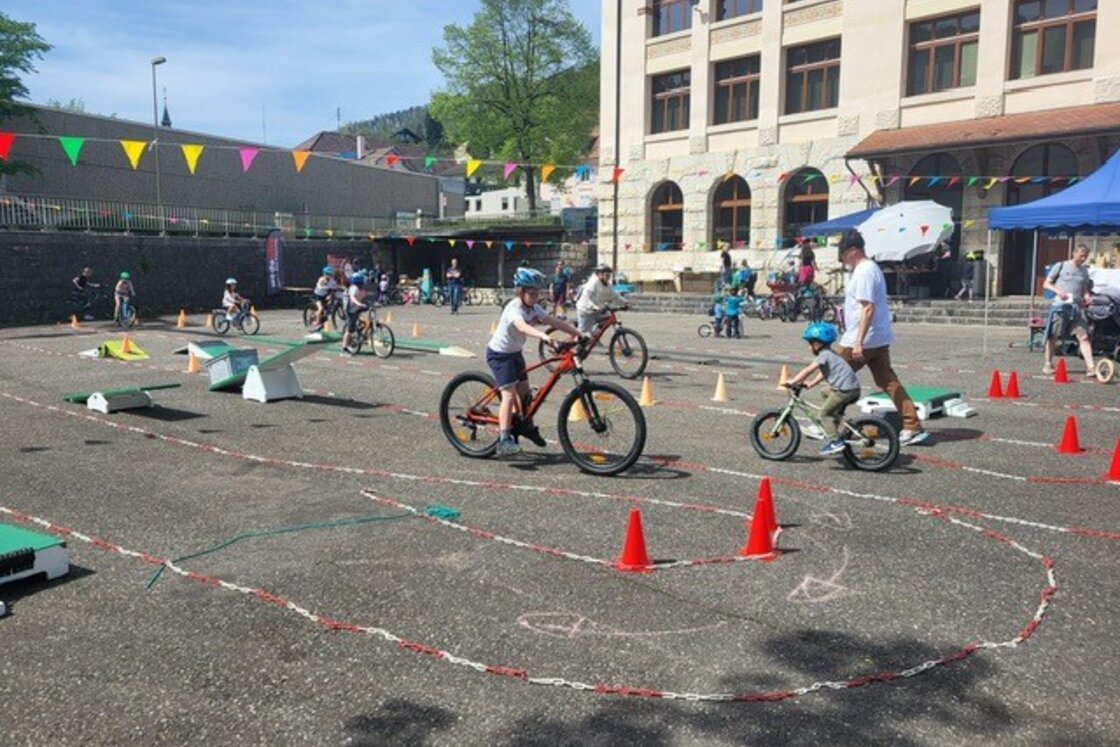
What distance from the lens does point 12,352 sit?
17.9 metres

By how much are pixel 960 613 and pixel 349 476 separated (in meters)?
4.85

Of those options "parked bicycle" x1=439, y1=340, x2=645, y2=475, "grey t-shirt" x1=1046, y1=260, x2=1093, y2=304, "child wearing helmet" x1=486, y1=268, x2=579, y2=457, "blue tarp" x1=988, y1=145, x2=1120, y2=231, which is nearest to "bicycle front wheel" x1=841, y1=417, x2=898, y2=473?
"parked bicycle" x1=439, y1=340, x2=645, y2=475

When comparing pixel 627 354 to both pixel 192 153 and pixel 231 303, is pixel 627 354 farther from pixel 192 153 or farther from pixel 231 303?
pixel 192 153

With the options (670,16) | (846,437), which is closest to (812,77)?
(670,16)

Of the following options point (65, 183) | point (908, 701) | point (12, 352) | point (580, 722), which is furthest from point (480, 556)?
point (65, 183)

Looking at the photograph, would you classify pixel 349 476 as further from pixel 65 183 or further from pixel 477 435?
pixel 65 183

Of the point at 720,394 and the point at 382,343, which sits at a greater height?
the point at 382,343

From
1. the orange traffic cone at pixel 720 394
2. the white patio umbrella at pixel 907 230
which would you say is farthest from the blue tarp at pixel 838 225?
the orange traffic cone at pixel 720 394

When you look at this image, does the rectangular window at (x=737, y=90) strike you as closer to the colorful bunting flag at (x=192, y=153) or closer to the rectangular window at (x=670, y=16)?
the rectangular window at (x=670, y=16)

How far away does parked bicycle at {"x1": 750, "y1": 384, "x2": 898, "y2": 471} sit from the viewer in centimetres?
751

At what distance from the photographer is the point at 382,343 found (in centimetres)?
1653

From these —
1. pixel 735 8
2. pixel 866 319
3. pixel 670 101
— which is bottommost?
pixel 866 319

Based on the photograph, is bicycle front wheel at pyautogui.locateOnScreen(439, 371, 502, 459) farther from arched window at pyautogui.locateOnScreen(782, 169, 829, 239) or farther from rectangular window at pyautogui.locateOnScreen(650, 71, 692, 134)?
rectangular window at pyautogui.locateOnScreen(650, 71, 692, 134)

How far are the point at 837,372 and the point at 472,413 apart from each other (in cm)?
326
